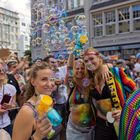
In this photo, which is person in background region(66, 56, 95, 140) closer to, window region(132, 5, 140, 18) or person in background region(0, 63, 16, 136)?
person in background region(0, 63, 16, 136)

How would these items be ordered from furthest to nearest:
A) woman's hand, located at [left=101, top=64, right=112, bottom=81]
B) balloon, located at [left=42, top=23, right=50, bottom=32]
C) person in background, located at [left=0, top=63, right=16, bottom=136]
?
balloon, located at [left=42, top=23, right=50, bottom=32] < person in background, located at [left=0, top=63, right=16, bottom=136] < woman's hand, located at [left=101, top=64, right=112, bottom=81]

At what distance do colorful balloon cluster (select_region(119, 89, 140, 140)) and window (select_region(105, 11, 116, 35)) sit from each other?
3206cm

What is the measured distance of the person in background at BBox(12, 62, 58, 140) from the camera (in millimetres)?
2017

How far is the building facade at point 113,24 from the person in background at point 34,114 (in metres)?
26.5

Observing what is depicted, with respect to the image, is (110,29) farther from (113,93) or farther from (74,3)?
(113,93)

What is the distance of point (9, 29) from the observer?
9112cm

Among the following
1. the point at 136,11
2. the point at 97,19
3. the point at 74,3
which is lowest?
the point at 97,19

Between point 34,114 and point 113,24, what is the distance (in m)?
31.6

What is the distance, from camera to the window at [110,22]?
33.1 meters

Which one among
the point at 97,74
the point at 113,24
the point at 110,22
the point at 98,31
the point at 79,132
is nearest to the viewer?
the point at 97,74

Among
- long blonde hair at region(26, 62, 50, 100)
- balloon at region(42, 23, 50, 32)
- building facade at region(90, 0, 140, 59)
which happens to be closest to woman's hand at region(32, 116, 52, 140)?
long blonde hair at region(26, 62, 50, 100)

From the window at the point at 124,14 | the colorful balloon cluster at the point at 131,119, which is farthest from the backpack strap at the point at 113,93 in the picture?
the window at the point at 124,14

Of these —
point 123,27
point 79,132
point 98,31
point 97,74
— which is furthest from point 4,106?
point 98,31

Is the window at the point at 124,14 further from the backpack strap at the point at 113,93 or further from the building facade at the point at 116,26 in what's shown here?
the backpack strap at the point at 113,93
